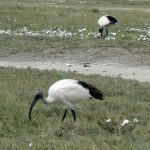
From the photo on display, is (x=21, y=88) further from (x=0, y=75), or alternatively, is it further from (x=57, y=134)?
(x=57, y=134)

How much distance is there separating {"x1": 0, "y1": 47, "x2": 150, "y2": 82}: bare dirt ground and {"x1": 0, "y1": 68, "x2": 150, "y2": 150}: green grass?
2507mm

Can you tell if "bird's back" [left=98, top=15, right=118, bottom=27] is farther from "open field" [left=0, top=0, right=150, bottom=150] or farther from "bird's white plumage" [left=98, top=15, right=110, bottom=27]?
"open field" [left=0, top=0, right=150, bottom=150]

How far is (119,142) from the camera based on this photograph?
27.3 ft

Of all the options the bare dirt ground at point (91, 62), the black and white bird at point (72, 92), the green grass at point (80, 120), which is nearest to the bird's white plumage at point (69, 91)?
the black and white bird at point (72, 92)

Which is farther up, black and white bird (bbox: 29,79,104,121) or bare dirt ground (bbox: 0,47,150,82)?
black and white bird (bbox: 29,79,104,121)

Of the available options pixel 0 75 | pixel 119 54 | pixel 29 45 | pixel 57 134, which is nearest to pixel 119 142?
pixel 57 134

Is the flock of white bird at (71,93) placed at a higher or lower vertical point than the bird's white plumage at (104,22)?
higher

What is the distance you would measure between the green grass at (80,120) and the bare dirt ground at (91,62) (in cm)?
251

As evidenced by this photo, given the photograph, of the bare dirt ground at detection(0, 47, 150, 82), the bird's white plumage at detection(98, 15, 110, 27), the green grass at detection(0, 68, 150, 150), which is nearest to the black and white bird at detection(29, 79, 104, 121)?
the green grass at detection(0, 68, 150, 150)

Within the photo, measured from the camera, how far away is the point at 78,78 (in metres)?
14.5

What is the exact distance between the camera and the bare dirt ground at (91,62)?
16438mm

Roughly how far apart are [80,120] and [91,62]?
8104 mm

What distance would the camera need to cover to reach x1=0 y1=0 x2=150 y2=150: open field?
338 inches

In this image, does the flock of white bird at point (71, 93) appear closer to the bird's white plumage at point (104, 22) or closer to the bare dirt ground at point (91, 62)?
the bare dirt ground at point (91, 62)
